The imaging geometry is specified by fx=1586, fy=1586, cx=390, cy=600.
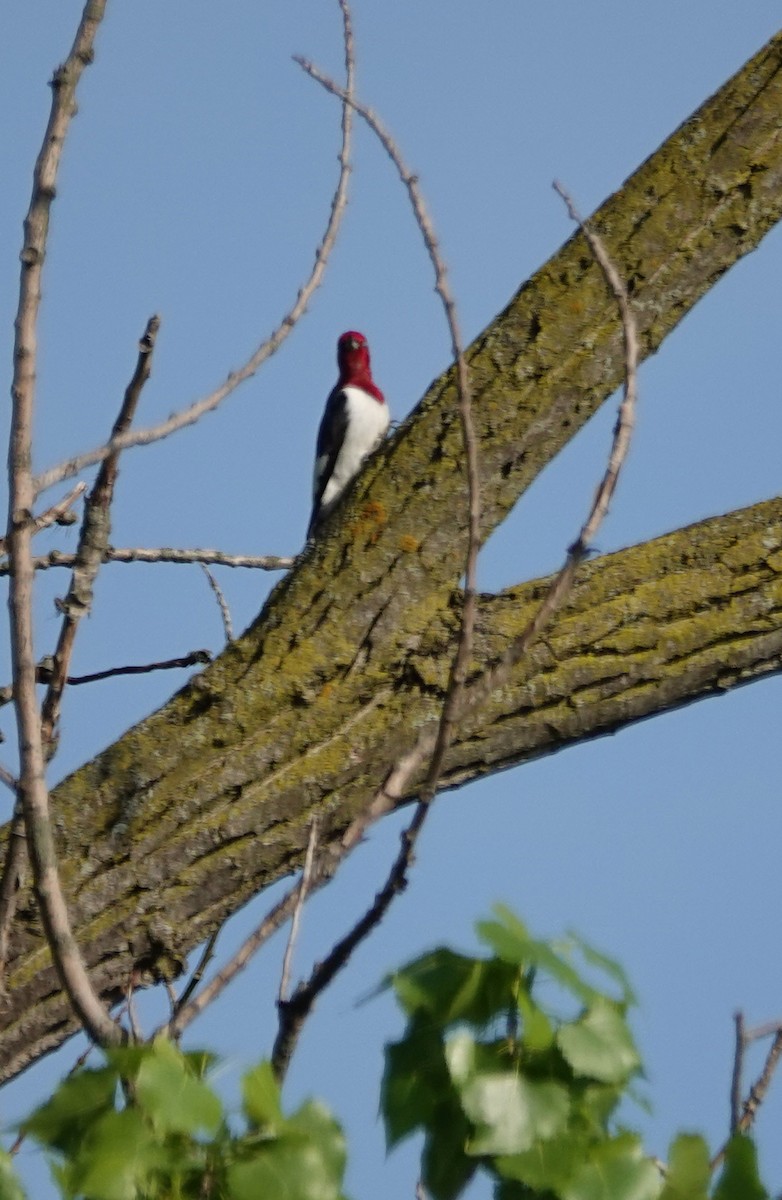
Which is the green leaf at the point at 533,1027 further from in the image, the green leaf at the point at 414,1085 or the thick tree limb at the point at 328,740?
the thick tree limb at the point at 328,740

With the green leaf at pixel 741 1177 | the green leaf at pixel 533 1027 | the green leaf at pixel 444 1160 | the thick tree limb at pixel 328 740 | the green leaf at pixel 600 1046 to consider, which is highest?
the thick tree limb at pixel 328 740

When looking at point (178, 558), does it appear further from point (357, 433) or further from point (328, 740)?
point (357, 433)

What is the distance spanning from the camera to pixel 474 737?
2.74 meters

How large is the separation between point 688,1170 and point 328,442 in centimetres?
574

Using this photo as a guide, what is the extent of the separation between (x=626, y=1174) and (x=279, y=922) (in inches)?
16.3

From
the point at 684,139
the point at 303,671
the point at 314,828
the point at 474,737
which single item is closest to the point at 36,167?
the point at 314,828

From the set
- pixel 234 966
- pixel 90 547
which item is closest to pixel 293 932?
pixel 234 966

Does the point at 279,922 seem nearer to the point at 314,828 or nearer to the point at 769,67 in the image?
the point at 314,828

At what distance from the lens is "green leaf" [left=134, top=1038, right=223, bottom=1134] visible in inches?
54.4

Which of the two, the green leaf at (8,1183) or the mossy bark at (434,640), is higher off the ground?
the mossy bark at (434,640)

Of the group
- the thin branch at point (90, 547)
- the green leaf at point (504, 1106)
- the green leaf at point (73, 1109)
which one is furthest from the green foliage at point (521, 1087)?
the thin branch at point (90, 547)

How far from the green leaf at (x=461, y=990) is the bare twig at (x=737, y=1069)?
0.43m

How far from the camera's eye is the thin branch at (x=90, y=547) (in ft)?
7.11

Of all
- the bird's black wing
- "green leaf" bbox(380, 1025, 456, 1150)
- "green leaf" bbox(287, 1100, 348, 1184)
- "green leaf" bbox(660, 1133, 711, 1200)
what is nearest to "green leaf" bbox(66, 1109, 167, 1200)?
"green leaf" bbox(287, 1100, 348, 1184)
